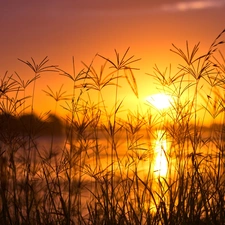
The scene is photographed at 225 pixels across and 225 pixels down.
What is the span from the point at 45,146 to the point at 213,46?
1652 millimetres

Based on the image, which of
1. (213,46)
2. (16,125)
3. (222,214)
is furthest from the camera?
(16,125)

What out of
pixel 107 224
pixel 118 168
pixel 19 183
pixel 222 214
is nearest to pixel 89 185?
pixel 118 168

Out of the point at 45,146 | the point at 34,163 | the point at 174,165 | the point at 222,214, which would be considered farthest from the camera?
the point at 45,146

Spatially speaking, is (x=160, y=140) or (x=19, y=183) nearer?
(x=19, y=183)

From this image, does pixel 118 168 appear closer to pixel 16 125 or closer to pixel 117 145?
pixel 117 145

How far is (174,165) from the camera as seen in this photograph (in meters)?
3.18

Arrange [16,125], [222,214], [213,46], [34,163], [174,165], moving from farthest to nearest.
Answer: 1. [34,163]
2. [174,165]
3. [16,125]
4. [213,46]
5. [222,214]

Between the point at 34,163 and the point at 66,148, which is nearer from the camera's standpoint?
the point at 66,148

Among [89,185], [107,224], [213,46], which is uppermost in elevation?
[213,46]

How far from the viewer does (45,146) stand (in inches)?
153

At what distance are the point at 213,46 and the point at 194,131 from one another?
0.59 metres

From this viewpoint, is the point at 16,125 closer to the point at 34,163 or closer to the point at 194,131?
the point at 34,163

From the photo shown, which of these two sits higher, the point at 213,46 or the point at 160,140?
the point at 213,46

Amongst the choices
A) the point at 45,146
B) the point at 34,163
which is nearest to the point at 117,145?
the point at 34,163
